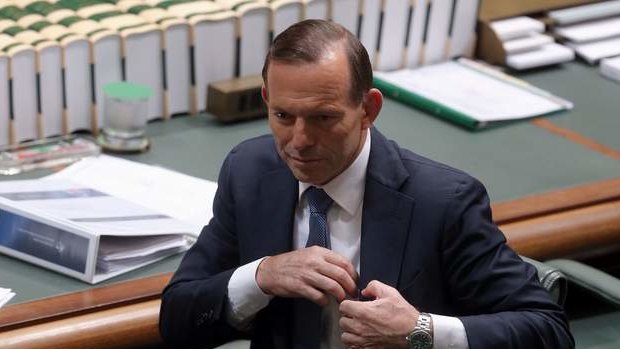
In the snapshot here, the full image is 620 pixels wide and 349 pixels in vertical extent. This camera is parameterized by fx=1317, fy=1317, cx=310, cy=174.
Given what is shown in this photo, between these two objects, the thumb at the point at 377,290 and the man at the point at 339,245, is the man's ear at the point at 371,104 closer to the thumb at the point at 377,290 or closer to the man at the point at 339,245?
the man at the point at 339,245

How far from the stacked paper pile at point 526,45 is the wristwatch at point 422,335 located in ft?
5.13

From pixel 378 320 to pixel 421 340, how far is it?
0.07 meters

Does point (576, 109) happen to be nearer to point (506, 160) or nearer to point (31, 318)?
point (506, 160)

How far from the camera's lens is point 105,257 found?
2.32 metres

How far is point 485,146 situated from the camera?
116 inches

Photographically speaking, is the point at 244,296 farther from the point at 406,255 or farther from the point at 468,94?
the point at 468,94

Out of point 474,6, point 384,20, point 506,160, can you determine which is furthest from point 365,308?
point 474,6

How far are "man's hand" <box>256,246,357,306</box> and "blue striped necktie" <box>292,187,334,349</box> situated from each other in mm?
79

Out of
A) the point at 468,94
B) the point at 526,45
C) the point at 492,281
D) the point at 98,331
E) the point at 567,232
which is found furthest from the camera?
the point at 526,45

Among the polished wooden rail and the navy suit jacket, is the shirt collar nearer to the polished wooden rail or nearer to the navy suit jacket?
the navy suit jacket

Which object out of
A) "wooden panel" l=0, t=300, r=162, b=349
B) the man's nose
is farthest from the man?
"wooden panel" l=0, t=300, r=162, b=349

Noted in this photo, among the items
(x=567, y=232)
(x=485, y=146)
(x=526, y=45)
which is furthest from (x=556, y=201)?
(x=526, y=45)

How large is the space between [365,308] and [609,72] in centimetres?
173

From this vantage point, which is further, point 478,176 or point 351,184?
point 478,176
